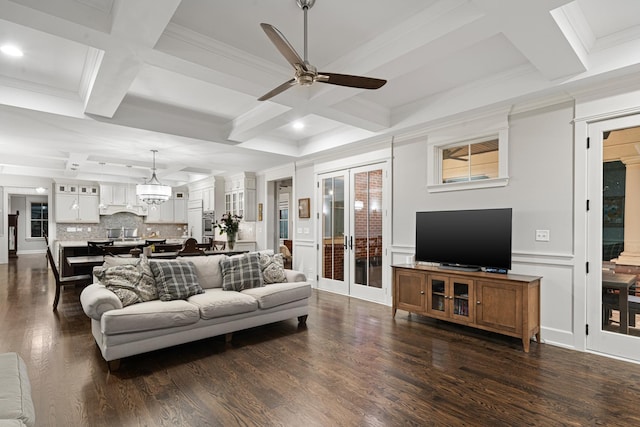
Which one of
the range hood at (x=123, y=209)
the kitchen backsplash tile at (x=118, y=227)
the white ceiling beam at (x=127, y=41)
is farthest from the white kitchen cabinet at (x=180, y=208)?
the white ceiling beam at (x=127, y=41)

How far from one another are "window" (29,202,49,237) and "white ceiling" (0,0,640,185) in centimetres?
982

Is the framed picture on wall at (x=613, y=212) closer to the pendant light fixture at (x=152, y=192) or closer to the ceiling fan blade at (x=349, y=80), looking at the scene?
the ceiling fan blade at (x=349, y=80)

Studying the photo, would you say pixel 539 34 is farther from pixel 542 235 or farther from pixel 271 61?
pixel 271 61

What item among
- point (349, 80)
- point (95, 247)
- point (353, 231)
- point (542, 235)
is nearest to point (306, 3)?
point (349, 80)

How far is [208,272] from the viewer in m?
4.24

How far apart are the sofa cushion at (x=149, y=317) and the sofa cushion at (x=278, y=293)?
0.75 metres

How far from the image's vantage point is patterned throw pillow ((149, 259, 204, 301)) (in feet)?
11.8

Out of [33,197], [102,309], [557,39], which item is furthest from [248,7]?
[33,197]

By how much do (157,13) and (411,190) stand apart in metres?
3.77

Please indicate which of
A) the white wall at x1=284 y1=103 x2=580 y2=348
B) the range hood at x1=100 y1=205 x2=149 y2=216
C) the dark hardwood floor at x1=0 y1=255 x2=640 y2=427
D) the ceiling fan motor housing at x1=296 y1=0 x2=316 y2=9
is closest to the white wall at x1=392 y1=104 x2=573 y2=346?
the white wall at x1=284 y1=103 x2=580 y2=348

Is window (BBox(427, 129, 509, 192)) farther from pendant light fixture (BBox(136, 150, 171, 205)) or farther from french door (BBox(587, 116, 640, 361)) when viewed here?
pendant light fixture (BBox(136, 150, 171, 205))

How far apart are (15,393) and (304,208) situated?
18.4 feet

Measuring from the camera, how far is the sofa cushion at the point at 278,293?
3891 mm

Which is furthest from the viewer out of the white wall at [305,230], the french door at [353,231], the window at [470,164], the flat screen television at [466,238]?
the white wall at [305,230]
